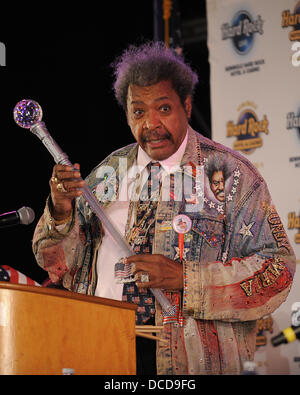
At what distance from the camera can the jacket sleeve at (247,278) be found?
Result: 2947 mm

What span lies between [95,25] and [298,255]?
2.12m

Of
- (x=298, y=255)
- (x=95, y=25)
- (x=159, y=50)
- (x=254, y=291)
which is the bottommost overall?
(x=254, y=291)

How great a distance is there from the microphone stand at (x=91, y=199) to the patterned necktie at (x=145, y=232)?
0.10 metres

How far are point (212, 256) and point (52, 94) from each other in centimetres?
163

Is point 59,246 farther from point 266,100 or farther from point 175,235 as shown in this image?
point 266,100

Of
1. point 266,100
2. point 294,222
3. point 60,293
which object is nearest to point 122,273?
point 60,293

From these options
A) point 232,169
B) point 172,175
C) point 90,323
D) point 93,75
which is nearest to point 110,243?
point 172,175

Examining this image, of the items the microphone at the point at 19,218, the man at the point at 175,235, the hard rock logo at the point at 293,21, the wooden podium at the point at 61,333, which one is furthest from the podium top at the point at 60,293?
the hard rock logo at the point at 293,21

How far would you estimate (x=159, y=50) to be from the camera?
11.5 feet

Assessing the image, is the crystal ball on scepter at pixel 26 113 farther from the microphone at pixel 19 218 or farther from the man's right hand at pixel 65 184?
the microphone at pixel 19 218

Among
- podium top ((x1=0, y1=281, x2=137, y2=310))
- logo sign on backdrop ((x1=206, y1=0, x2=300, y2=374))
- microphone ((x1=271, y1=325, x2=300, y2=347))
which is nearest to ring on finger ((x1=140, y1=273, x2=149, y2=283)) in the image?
podium top ((x1=0, y1=281, x2=137, y2=310))

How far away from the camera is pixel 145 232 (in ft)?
10.4

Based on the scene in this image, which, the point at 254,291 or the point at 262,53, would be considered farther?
the point at 262,53

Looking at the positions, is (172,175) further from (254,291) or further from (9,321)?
(9,321)
